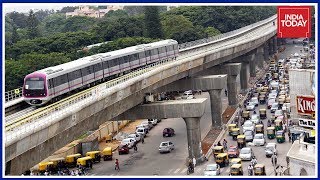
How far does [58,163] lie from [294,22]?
20.1 m

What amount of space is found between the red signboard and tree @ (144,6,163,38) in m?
58.7

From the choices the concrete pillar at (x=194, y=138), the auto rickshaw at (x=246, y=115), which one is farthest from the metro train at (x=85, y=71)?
the auto rickshaw at (x=246, y=115)

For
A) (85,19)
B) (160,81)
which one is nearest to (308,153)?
(160,81)

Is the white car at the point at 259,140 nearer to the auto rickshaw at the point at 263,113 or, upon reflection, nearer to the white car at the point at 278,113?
the white car at the point at 278,113

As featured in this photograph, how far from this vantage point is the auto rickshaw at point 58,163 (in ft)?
135

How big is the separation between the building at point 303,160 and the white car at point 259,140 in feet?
52.2

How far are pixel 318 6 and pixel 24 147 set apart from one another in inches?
496

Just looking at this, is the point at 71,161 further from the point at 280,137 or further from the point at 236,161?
the point at 280,137

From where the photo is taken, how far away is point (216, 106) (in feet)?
176

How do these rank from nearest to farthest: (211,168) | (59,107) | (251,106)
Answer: (59,107)
(211,168)
(251,106)

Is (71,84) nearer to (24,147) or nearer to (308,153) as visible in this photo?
(24,147)

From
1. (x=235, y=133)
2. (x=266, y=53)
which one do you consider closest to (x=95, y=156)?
(x=235, y=133)

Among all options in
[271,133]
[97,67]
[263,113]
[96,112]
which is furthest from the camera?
[263,113]

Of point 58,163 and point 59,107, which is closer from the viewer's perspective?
point 59,107
